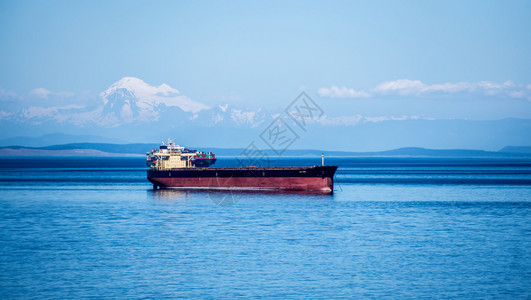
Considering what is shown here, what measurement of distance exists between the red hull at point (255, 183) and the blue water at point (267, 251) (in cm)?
1668

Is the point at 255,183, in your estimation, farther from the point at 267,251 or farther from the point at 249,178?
the point at 267,251

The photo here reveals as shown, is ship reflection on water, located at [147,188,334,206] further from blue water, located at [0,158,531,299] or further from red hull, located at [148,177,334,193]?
blue water, located at [0,158,531,299]

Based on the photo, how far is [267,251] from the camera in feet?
114

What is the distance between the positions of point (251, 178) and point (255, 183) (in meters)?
0.93

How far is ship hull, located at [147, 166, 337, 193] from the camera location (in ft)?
265

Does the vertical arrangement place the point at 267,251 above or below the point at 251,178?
below

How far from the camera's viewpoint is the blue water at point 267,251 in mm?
26516

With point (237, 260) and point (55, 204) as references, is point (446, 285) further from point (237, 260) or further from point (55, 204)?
point (55, 204)

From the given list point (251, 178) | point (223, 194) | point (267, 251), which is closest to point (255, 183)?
point (251, 178)

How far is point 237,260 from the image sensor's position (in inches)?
→ 1275

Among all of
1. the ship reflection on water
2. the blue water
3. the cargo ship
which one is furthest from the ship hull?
the blue water

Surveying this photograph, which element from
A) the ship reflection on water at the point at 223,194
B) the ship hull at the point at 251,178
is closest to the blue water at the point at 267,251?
the ship reflection on water at the point at 223,194

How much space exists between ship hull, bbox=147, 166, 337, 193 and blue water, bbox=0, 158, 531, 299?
16.3 metres

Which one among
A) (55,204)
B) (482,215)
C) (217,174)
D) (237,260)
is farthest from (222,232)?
(217,174)
